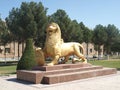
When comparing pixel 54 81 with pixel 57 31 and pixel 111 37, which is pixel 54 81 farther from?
pixel 111 37

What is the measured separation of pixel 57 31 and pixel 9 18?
2429cm

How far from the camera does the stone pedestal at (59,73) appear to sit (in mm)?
12414

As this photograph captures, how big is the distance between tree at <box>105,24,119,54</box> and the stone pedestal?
45.4m

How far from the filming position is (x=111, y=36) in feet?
203

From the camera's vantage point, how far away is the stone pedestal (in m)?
12.4

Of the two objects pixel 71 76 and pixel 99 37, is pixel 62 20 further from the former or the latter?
pixel 71 76

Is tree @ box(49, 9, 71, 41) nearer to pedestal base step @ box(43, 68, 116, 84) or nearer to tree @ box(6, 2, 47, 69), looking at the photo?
tree @ box(6, 2, 47, 69)

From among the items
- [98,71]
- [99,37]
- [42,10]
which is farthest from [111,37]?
[98,71]

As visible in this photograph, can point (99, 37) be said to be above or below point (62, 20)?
below

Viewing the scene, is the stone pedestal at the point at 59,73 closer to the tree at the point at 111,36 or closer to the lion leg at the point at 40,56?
the lion leg at the point at 40,56

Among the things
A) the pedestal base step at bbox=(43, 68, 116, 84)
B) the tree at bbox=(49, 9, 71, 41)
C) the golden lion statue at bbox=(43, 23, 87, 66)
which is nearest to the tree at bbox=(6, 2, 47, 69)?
the tree at bbox=(49, 9, 71, 41)

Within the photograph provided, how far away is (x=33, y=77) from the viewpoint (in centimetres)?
1252

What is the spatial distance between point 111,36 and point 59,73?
166 ft

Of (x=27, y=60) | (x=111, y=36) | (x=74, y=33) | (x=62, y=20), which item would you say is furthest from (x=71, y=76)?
(x=111, y=36)
